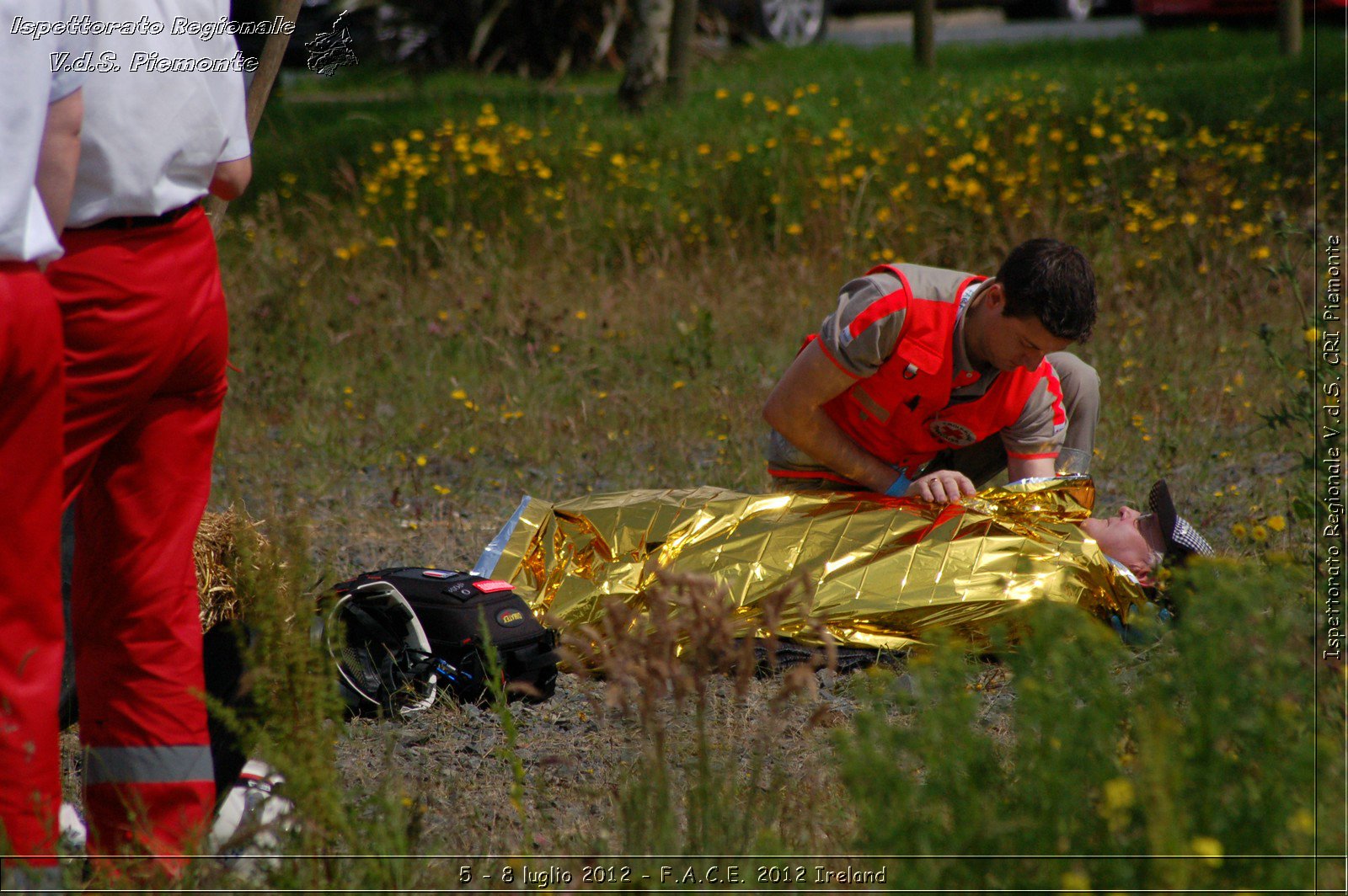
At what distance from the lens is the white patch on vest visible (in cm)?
347

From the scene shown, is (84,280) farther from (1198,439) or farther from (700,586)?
(1198,439)

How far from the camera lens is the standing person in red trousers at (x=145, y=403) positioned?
1.82 metres

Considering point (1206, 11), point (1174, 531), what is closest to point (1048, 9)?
point (1206, 11)

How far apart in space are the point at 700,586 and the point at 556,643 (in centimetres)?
133

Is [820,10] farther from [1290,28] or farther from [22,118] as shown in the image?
[22,118]

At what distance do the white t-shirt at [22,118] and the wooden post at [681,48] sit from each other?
7544 mm

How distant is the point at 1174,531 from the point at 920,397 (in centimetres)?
70

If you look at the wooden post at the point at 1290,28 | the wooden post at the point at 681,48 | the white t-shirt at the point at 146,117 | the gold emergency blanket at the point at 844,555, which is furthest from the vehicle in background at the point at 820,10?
the white t-shirt at the point at 146,117

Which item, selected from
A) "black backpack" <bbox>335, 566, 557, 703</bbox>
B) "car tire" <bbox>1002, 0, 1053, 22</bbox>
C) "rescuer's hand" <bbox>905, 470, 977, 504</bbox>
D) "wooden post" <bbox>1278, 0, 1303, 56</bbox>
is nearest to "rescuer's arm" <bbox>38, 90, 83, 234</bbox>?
"black backpack" <bbox>335, 566, 557, 703</bbox>

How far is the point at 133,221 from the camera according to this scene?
1.86 metres

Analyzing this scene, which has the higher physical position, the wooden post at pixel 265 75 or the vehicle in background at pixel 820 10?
the vehicle in background at pixel 820 10

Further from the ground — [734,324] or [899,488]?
[899,488]

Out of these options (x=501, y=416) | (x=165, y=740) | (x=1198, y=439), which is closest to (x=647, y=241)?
(x=501, y=416)

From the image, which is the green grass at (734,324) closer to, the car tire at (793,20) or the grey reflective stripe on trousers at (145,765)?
the grey reflective stripe on trousers at (145,765)
